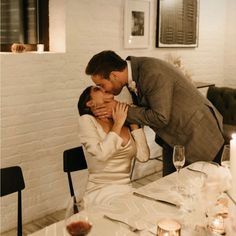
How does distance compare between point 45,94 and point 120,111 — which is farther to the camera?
point 45,94

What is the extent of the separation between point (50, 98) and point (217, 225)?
216 cm

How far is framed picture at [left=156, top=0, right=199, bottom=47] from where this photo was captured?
4281 millimetres

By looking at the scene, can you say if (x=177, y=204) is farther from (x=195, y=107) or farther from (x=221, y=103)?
(x=221, y=103)

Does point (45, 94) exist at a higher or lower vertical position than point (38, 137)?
higher

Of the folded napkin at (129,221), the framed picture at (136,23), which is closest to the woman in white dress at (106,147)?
the folded napkin at (129,221)

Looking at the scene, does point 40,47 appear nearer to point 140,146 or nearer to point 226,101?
point 140,146

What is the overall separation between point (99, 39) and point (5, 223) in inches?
71.1

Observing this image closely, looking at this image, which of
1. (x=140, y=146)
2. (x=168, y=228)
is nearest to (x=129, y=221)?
(x=168, y=228)

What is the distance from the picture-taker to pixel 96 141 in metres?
2.18

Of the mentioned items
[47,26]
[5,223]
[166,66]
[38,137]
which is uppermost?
[47,26]

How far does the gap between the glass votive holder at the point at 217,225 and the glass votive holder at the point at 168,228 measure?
0.51 feet

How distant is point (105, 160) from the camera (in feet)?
7.19

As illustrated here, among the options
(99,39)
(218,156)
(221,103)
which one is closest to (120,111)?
(218,156)

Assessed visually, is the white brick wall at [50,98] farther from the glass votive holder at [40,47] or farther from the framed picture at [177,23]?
the framed picture at [177,23]
